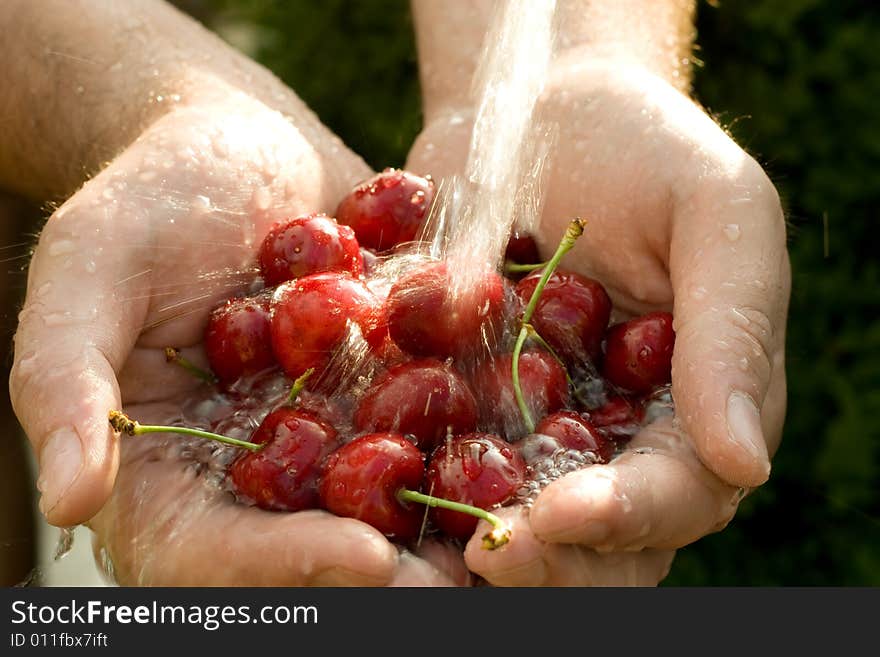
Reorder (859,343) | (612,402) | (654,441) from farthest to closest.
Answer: (859,343)
(612,402)
(654,441)

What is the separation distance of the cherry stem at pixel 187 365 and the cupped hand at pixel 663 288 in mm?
632

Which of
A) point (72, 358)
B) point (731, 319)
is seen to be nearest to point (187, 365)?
point (72, 358)

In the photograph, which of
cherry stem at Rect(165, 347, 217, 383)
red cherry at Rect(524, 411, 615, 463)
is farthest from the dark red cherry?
cherry stem at Rect(165, 347, 217, 383)

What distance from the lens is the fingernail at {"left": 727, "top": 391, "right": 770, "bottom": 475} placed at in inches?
53.7

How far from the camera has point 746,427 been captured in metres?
1.38

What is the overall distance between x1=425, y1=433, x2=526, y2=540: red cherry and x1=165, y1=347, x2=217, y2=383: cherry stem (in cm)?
47

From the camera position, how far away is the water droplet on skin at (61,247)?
155 cm

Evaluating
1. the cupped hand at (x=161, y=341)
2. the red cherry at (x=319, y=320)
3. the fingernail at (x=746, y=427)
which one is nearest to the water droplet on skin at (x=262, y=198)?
the cupped hand at (x=161, y=341)

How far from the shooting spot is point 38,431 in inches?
53.9

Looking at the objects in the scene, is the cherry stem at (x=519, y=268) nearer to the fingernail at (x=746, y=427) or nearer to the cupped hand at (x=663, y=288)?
the cupped hand at (x=663, y=288)
